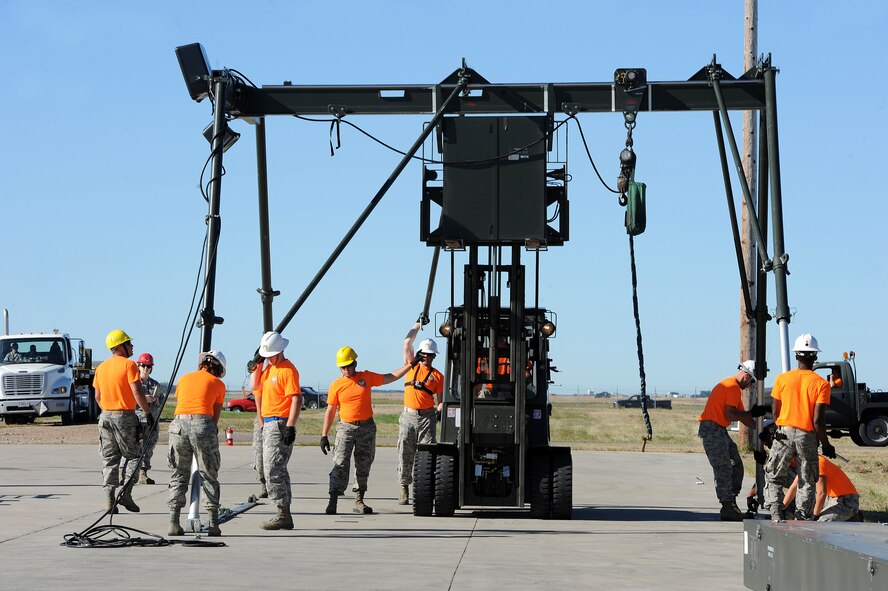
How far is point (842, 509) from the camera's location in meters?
11.7

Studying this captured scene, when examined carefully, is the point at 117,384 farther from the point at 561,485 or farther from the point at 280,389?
the point at 561,485

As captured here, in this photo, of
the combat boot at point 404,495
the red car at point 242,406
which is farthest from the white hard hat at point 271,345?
the red car at point 242,406

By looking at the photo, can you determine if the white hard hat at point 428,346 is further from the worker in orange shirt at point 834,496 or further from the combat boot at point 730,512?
the worker in orange shirt at point 834,496

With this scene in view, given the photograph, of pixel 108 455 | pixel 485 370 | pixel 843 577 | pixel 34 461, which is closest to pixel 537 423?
pixel 485 370

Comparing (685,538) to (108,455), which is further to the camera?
(108,455)

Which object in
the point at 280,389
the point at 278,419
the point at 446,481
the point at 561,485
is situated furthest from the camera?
the point at 446,481

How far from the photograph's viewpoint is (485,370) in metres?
15.1

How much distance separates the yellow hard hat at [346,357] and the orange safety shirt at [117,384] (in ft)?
7.72

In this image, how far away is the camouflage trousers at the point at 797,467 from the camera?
1214cm

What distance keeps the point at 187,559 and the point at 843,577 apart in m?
5.79

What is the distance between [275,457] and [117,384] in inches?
102

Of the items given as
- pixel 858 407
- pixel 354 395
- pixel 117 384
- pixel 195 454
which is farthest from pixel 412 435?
pixel 858 407

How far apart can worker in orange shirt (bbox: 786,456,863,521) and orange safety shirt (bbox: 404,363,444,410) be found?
5.57m

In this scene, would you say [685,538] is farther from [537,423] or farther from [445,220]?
[445,220]
